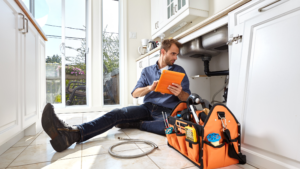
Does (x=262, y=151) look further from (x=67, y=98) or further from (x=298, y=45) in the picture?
(x=67, y=98)

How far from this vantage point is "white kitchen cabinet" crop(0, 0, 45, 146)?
91 cm

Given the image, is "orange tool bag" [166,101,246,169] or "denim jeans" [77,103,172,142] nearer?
"orange tool bag" [166,101,246,169]

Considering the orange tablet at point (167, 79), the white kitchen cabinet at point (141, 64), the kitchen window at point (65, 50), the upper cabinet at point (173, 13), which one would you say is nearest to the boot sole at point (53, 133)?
A: the orange tablet at point (167, 79)

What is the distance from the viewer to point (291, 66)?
67 centimetres

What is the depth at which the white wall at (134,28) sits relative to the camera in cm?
309

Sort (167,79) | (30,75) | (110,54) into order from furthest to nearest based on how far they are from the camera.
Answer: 1. (110,54)
2. (30,75)
3. (167,79)

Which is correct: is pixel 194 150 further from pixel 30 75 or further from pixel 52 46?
pixel 52 46

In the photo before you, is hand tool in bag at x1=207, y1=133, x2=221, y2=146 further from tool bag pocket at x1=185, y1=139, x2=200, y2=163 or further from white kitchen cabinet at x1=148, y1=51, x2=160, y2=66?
white kitchen cabinet at x1=148, y1=51, x2=160, y2=66

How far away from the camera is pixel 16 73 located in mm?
1074

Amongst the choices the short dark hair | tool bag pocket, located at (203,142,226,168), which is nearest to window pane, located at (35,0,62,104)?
the short dark hair

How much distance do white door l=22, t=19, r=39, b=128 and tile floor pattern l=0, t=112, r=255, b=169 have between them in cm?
22

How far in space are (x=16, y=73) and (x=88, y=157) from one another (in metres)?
0.72

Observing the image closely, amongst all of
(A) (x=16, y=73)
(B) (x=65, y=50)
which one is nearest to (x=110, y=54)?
(B) (x=65, y=50)

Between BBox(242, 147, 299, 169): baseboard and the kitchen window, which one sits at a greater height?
the kitchen window
